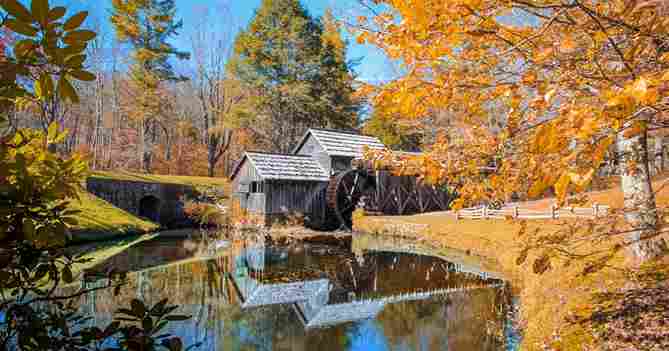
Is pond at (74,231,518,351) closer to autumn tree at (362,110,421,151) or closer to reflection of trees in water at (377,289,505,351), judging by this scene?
reflection of trees in water at (377,289,505,351)

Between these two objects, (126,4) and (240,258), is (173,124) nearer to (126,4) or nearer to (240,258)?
(126,4)

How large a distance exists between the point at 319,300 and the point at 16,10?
7359mm

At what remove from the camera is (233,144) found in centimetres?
3469

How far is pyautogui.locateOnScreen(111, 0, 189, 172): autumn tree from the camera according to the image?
26844 millimetres

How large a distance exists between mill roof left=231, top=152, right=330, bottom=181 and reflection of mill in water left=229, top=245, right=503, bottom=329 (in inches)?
287

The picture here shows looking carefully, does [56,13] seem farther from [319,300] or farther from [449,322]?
[319,300]

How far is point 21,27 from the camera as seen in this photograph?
97 cm

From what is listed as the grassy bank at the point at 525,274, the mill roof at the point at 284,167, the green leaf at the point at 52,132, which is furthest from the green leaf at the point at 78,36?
the mill roof at the point at 284,167

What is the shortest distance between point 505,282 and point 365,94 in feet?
24.6

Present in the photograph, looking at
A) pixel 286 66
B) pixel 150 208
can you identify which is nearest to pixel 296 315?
pixel 150 208

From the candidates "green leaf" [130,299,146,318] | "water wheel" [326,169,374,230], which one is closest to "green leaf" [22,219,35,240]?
"green leaf" [130,299,146,318]

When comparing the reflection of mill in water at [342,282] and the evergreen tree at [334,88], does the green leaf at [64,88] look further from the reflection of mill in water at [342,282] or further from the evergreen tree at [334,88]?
the evergreen tree at [334,88]

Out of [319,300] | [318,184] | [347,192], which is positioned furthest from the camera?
[318,184]

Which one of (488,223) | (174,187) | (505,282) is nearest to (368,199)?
(488,223)
